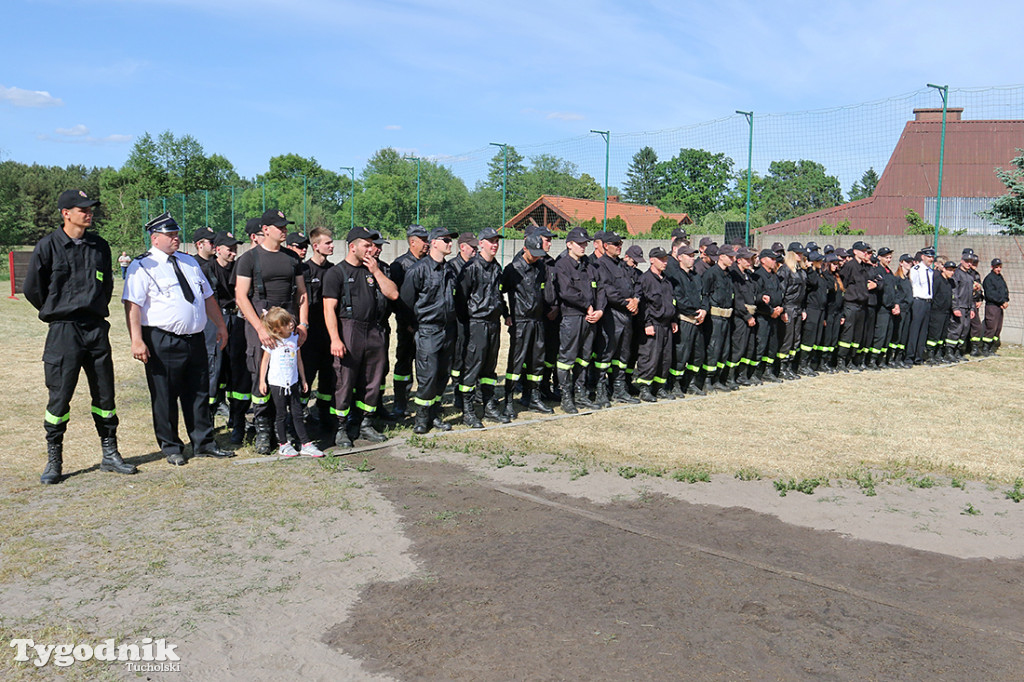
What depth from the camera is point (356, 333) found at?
26.2ft

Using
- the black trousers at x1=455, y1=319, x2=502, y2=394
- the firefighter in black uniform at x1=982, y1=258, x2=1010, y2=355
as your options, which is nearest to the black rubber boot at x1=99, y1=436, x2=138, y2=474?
the black trousers at x1=455, y1=319, x2=502, y2=394

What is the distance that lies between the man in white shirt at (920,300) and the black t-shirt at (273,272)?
1180 cm

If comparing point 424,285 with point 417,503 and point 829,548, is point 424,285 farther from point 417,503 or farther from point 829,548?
point 829,548

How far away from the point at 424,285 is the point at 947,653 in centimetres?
576

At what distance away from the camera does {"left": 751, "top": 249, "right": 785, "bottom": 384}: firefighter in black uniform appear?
12.1m

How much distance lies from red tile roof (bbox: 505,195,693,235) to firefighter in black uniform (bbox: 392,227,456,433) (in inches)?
485

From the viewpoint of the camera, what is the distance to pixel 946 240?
1831 cm

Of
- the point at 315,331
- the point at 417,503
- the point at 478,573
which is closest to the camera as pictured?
the point at 478,573

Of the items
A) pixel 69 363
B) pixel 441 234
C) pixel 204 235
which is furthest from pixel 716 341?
pixel 69 363

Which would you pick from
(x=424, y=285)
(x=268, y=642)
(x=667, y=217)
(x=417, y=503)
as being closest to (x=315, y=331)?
(x=424, y=285)

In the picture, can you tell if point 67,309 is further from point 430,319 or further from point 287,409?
point 430,319

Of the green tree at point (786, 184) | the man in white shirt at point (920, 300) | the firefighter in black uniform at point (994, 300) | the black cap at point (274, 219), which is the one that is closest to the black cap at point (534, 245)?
the black cap at point (274, 219)

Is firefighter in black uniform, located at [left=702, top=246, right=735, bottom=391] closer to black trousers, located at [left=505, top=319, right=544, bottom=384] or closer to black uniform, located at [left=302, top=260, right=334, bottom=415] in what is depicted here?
black trousers, located at [left=505, top=319, right=544, bottom=384]

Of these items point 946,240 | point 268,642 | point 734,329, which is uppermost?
point 946,240
